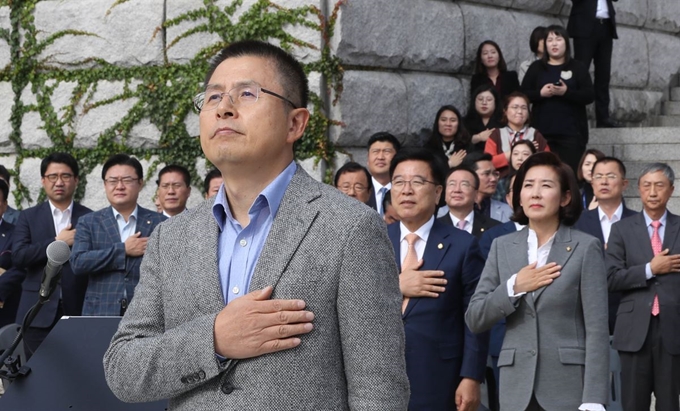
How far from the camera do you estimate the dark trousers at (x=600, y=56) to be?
488 inches

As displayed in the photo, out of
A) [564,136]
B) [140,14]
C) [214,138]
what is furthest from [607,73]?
[214,138]

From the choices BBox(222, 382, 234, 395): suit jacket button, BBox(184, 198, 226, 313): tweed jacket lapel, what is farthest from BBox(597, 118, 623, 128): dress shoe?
BBox(222, 382, 234, 395): suit jacket button

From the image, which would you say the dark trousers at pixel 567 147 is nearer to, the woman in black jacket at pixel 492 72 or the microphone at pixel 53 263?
the woman in black jacket at pixel 492 72

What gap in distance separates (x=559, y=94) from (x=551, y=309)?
18.6ft

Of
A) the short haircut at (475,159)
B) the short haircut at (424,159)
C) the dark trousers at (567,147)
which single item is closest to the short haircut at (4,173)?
the short haircut at (475,159)

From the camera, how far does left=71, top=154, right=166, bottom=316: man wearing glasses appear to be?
716 centimetres

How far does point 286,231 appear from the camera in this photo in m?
2.70

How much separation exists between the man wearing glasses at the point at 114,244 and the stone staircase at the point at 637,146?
18.0ft

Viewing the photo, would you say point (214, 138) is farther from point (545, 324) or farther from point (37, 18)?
point (37, 18)

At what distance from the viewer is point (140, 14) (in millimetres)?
10703

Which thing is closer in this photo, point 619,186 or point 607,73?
point 619,186

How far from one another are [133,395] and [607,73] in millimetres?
10882

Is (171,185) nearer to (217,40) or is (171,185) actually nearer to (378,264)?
(217,40)

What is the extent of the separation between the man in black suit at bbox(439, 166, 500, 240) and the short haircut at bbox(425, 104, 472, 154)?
7.40 ft
